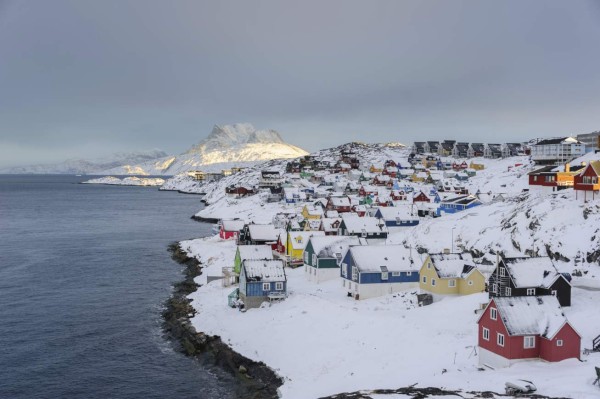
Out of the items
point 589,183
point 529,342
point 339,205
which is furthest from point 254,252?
point 339,205

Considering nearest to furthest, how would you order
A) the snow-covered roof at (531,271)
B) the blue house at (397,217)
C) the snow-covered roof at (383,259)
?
the snow-covered roof at (531,271)
the snow-covered roof at (383,259)
the blue house at (397,217)

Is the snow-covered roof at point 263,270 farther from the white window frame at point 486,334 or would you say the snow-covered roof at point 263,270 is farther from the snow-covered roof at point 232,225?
the snow-covered roof at point 232,225

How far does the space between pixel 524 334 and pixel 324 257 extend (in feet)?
100

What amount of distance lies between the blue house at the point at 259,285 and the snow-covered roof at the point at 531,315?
24362 mm

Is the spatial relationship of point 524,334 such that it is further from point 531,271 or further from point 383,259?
point 383,259

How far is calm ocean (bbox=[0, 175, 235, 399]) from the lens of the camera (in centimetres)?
3800

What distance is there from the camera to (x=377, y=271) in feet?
173

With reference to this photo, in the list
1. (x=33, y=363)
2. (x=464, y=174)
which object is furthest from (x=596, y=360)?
(x=464, y=174)

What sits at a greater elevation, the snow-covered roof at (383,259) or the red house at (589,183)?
the red house at (589,183)

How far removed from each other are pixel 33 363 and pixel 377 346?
26.8 metres

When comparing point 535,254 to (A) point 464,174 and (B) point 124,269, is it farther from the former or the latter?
(A) point 464,174

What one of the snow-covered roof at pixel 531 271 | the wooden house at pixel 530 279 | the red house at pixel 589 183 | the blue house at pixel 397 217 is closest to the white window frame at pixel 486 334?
the wooden house at pixel 530 279

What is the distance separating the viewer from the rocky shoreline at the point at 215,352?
37.0m

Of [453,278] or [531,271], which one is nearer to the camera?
[531,271]
